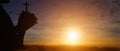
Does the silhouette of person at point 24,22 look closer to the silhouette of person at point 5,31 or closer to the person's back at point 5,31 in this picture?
the silhouette of person at point 5,31

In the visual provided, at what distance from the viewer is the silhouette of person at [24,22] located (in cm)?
4070

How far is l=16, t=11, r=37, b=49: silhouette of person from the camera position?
40.7 meters

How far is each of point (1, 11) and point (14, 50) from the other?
12.2ft

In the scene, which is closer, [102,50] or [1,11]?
[1,11]

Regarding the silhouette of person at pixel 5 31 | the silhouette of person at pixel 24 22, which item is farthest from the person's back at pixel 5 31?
the silhouette of person at pixel 24 22

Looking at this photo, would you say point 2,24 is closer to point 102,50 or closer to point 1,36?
point 1,36

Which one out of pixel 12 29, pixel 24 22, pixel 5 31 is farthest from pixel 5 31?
pixel 24 22

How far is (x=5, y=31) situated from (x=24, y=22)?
356 centimetres

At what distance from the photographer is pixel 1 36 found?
124 ft

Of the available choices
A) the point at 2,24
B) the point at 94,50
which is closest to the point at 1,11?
the point at 2,24

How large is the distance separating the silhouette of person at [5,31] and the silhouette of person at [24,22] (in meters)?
2.10

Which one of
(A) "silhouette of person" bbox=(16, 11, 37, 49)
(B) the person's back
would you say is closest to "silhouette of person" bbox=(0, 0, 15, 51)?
(B) the person's back

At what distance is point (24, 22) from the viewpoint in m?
41.0

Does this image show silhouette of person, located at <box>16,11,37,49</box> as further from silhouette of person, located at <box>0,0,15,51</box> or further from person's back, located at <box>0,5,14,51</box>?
person's back, located at <box>0,5,14,51</box>
